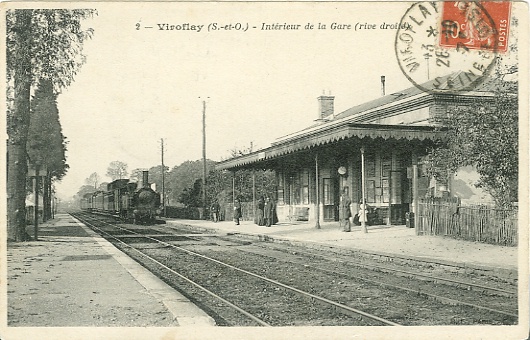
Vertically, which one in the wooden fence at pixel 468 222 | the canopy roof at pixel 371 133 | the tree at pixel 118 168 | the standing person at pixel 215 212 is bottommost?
the standing person at pixel 215 212

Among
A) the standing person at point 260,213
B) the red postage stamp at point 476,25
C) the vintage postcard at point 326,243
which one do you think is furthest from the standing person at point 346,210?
the red postage stamp at point 476,25

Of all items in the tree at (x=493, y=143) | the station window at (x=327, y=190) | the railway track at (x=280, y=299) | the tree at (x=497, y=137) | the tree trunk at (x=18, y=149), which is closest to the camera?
the railway track at (x=280, y=299)

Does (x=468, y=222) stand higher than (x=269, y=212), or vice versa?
(x=468, y=222)

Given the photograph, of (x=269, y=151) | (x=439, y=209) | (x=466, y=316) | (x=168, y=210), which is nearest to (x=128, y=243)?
(x=269, y=151)

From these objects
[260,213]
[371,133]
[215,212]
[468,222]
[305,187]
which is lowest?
[215,212]

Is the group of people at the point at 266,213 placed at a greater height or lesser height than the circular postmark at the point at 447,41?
lesser

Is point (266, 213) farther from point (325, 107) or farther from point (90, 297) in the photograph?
point (90, 297)

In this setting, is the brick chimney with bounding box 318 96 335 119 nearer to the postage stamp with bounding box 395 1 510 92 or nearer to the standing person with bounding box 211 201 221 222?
the standing person with bounding box 211 201 221 222

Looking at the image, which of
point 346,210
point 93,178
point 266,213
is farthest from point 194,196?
point 346,210

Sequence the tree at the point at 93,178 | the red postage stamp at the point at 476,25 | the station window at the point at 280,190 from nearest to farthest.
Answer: the red postage stamp at the point at 476,25
the tree at the point at 93,178
the station window at the point at 280,190

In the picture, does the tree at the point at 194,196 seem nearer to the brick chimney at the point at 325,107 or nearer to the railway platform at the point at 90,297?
the brick chimney at the point at 325,107
